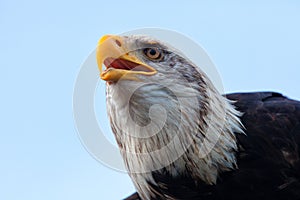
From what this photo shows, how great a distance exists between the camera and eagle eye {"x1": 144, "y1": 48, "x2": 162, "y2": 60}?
516 cm

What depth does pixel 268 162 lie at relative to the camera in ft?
17.5

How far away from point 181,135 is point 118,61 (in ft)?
2.67

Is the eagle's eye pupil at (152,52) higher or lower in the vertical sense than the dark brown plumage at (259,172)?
higher

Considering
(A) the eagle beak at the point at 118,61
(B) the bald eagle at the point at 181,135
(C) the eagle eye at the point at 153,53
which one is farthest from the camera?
(C) the eagle eye at the point at 153,53

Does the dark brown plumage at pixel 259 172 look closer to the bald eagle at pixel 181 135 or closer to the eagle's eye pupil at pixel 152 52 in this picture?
the bald eagle at pixel 181 135

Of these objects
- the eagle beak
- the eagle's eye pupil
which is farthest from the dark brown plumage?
the eagle's eye pupil

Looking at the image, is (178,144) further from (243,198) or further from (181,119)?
(243,198)

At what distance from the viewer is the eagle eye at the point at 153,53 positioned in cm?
516

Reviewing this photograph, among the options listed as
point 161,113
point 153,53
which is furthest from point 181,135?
point 153,53

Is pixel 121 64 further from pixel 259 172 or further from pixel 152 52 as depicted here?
pixel 259 172

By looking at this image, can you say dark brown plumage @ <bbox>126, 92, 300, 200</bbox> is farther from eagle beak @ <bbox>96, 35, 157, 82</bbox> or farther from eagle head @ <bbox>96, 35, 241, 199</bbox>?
eagle beak @ <bbox>96, 35, 157, 82</bbox>

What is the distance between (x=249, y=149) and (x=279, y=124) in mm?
455

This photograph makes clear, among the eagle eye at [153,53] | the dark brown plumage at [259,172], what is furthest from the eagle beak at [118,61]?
the dark brown plumage at [259,172]

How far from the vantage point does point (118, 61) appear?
5059 millimetres
